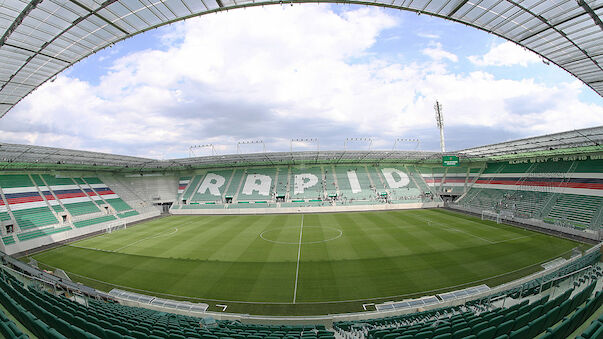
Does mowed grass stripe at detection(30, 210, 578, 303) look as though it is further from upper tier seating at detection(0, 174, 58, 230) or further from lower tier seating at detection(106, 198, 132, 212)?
lower tier seating at detection(106, 198, 132, 212)

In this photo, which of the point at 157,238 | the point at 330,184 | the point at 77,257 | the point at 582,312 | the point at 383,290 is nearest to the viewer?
the point at 582,312

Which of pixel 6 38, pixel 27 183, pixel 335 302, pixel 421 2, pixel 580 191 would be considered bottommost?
pixel 335 302

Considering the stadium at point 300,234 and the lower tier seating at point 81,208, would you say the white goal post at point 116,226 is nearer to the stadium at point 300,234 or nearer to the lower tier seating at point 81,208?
the stadium at point 300,234

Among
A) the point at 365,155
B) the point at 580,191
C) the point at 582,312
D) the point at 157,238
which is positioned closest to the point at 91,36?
the point at 582,312

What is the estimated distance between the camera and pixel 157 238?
25172mm

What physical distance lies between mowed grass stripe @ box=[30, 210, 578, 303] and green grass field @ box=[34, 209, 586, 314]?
0.06m

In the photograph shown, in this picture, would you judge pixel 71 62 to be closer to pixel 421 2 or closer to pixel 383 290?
pixel 421 2

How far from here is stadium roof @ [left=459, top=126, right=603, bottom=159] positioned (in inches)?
860

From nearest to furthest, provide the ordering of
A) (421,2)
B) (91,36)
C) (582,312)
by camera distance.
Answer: (582,312), (421,2), (91,36)

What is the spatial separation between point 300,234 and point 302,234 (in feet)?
0.70

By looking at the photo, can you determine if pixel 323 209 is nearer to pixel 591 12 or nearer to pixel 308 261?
pixel 308 261

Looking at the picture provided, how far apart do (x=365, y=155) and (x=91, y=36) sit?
3858 centimetres

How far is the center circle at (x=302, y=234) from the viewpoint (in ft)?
74.0

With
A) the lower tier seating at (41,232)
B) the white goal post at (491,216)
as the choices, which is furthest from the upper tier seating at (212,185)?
the white goal post at (491,216)
